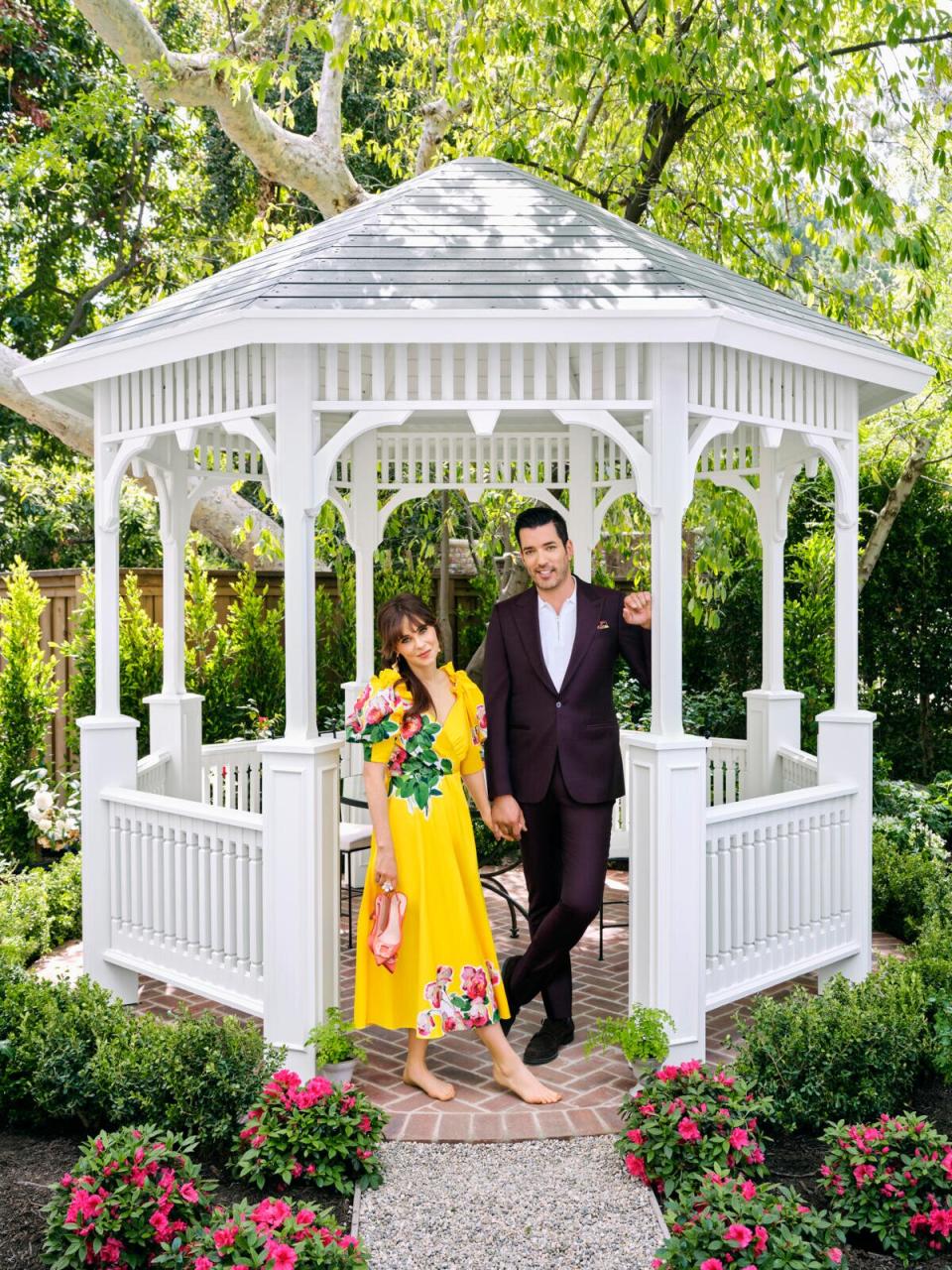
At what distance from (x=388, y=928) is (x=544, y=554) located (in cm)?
152

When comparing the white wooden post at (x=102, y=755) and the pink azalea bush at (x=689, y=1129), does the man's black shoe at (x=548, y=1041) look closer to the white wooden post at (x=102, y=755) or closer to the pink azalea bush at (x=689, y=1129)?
the pink azalea bush at (x=689, y=1129)

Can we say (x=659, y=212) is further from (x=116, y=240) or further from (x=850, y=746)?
(x=116, y=240)

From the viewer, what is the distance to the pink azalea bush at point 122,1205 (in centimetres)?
308

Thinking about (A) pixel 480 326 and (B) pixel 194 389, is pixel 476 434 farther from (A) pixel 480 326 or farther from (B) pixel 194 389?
(B) pixel 194 389

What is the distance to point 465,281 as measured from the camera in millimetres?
4324

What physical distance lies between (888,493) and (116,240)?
9.70 metres

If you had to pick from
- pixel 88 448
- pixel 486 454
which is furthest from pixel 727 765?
pixel 88 448

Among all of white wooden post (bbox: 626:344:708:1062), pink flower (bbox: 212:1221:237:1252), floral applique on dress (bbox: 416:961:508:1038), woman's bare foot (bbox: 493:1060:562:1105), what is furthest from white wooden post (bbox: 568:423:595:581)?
pink flower (bbox: 212:1221:237:1252)

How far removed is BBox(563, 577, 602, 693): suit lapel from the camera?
14.8ft

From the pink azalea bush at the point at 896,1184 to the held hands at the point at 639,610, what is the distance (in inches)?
A: 76.5

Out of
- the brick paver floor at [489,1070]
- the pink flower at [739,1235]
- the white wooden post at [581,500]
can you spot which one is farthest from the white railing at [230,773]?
the pink flower at [739,1235]

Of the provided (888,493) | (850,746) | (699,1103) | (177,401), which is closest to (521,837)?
(699,1103)

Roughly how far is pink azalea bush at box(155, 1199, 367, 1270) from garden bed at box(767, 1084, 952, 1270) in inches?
55.8

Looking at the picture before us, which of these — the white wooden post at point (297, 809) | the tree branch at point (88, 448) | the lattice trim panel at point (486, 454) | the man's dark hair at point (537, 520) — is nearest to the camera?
the white wooden post at point (297, 809)
